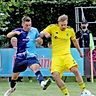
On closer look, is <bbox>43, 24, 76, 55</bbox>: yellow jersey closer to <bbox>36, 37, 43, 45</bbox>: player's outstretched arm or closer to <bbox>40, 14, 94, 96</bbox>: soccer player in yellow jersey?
<bbox>40, 14, 94, 96</bbox>: soccer player in yellow jersey

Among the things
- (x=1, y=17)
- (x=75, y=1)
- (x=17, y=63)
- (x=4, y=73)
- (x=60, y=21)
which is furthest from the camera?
(x=75, y=1)

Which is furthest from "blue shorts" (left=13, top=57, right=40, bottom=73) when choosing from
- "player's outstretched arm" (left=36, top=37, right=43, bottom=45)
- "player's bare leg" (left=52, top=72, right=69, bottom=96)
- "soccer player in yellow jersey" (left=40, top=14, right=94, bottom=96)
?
"player's bare leg" (left=52, top=72, right=69, bottom=96)

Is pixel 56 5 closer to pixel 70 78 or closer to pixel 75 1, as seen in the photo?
pixel 75 1

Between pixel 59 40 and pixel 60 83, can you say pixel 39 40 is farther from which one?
pixel 60 83

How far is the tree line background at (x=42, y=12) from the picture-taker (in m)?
22.9

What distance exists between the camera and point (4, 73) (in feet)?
57.7

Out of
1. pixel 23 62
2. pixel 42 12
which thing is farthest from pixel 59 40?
pixel 42 12

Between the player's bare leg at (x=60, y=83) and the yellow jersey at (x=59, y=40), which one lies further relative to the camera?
the yellow jersey at (x=59, y=40)

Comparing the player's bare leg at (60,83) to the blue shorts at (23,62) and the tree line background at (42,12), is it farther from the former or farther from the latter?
the tree line background at (42,12)

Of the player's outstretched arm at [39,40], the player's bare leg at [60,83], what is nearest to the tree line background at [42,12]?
the player's outstretched arm at [39,40]

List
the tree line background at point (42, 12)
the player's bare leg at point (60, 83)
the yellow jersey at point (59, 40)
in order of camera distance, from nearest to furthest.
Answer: the player's bare leg at point (60, 83)
the yellow jersey at point (59, 40)
the tree line background at point (42, 12)

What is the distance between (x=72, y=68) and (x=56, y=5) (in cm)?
1292

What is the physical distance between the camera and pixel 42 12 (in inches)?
946

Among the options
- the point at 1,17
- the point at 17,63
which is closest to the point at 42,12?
the point at 1,17
